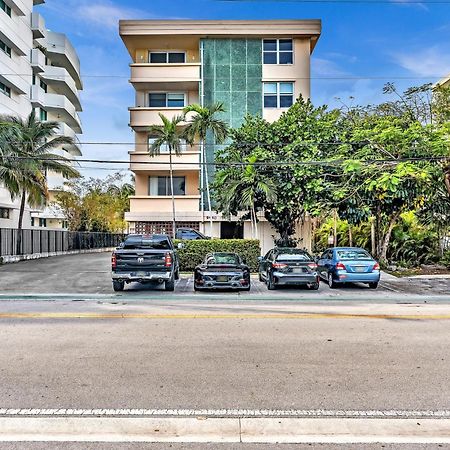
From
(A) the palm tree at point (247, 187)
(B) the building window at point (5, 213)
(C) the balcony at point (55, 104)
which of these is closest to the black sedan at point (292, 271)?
(A) the palm tree at point (247, 187)

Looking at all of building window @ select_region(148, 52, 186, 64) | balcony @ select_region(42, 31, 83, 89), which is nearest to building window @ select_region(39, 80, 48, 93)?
balcony @ select_region(42, 31, 83, 89)

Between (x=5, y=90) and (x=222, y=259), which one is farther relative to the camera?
(x=5, y=90)

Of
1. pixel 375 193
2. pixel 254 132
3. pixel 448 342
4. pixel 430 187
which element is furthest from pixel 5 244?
pixel 448 342

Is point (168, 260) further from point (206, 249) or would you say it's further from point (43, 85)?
point (43, 85)

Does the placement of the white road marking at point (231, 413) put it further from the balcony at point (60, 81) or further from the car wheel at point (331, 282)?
the balcony at point (60, 81)

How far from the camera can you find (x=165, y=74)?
34.8 m

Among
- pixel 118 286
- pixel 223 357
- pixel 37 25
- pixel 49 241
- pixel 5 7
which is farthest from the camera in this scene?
pixel 37 25

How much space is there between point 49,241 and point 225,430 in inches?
1442

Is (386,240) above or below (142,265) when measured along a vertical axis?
above

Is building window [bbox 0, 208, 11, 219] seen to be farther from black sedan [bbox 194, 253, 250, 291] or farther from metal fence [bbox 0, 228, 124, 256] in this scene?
black sedan [bbox 194, 253, 250, 291]

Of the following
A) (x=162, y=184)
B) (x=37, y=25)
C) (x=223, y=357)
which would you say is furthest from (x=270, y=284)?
(x=37, y=25)

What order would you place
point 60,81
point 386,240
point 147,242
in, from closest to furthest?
point 147,242 → point 386,240 → point 60,81

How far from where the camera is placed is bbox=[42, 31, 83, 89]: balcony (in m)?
47.8

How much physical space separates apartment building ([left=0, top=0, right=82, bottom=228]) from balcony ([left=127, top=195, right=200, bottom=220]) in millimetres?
9070
